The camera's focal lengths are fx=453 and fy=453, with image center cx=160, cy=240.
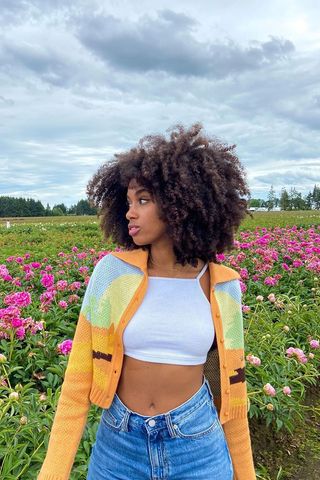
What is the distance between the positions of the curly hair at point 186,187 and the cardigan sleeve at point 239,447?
50cm

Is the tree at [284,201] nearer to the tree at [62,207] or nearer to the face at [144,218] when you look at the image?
the tree at [62,207]

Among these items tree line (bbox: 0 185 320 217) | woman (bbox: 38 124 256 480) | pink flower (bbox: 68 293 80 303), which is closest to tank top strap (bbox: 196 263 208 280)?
woman (bbox: 38 124 256 480)

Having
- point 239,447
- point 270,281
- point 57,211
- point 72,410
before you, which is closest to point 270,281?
point 270,281

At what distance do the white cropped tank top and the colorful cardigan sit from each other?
27 mm

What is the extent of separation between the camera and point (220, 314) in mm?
1271

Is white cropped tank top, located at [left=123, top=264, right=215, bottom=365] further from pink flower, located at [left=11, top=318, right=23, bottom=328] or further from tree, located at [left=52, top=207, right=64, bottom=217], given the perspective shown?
tree, located at [left=52, top=207, right=64, bottom=217]

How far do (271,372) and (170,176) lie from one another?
205 centimetres

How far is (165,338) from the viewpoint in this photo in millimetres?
1185

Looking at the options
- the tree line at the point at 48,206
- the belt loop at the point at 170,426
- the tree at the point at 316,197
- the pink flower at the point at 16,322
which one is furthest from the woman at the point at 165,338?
the tree at the point at 316,197

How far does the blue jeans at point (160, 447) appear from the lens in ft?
3.83

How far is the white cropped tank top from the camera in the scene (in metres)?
1.19

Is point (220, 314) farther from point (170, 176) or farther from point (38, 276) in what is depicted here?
point (38, 276)

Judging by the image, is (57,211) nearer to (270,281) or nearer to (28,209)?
(28,209)

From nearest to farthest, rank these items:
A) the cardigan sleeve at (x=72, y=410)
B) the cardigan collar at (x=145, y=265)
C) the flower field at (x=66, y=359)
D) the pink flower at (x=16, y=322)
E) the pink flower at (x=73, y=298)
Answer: the cardigan sleeve at (x=72, y=410) → the cardigan collar at (x=145, y=265) → the flower field at (x=66, y=359) → the pink flower at (x=16, y=322) → the pink flower at (x=73, y=298)
